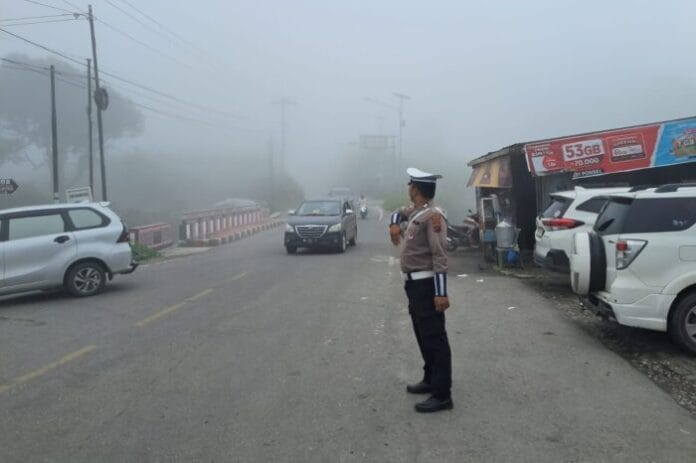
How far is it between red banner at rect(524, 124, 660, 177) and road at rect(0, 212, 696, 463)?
478 cm

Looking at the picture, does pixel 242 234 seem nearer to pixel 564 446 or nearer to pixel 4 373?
pixel 4 373

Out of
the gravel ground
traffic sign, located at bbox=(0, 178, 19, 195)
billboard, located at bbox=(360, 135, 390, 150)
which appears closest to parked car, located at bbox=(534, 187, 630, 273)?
the gravel ground

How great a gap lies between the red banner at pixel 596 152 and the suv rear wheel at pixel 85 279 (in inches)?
345

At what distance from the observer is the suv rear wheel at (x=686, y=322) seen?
609cm

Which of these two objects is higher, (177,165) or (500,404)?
(177,165)

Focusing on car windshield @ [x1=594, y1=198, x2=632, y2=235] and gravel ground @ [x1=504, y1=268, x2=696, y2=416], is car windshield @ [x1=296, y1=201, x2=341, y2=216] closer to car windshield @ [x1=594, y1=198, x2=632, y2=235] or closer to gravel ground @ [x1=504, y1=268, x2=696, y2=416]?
gravel ground @ [x1=504, y1=268, x2=696, y2=416]

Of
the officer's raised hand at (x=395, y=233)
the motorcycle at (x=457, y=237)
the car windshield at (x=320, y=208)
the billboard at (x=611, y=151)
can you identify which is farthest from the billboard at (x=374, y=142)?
the officer's raised hand at (x=395, y=233)

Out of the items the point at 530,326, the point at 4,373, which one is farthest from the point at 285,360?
the point at 530,326

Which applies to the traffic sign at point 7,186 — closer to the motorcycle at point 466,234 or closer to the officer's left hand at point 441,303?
the motorcycle at point 466,234

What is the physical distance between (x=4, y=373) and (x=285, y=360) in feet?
8.54

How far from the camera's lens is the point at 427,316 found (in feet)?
15.3

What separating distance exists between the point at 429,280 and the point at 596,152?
32.6ft

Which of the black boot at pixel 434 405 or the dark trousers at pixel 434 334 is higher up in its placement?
the dark trousers at pixel 434 334

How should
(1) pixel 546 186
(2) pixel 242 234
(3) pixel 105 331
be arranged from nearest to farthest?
(3) pixel 105 331
(1) pixel 546 186
(2) pixel 242 234
